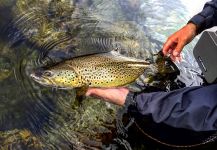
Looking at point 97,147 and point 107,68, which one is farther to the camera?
point 107,68

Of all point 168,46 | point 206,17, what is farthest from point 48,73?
point 206,17

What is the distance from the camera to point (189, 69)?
5.32 metres

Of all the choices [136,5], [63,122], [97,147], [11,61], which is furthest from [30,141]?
[136,5]

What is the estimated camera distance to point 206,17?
Answer: 505 centimetres

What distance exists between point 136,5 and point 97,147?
3365 millimetres

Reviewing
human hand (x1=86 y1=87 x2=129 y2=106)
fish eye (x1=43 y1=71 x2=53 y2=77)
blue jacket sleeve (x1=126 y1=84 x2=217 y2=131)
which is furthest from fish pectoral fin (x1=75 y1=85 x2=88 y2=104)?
blue jacket sleeve (x1=126 y1=84 x2=217 y2=131)

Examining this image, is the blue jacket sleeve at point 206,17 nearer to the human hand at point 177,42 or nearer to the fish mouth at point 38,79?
the human hand at point 177,42

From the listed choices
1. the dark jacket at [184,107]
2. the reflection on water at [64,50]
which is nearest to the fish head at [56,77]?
the reflection on water at [64,50]

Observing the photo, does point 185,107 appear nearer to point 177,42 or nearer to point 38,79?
point 177,42

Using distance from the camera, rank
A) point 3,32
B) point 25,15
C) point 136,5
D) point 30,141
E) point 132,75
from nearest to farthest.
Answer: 1. point 30,141
2. point 132,75
3. point 3,32
4. point 25,15
5. point 136,5

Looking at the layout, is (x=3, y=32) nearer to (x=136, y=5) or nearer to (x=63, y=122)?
(x=63, y=122)

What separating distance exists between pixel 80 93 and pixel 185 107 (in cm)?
138

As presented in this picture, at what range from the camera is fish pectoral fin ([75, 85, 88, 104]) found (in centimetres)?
409

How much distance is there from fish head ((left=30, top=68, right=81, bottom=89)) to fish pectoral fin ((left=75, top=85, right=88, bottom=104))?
80 millimetres
